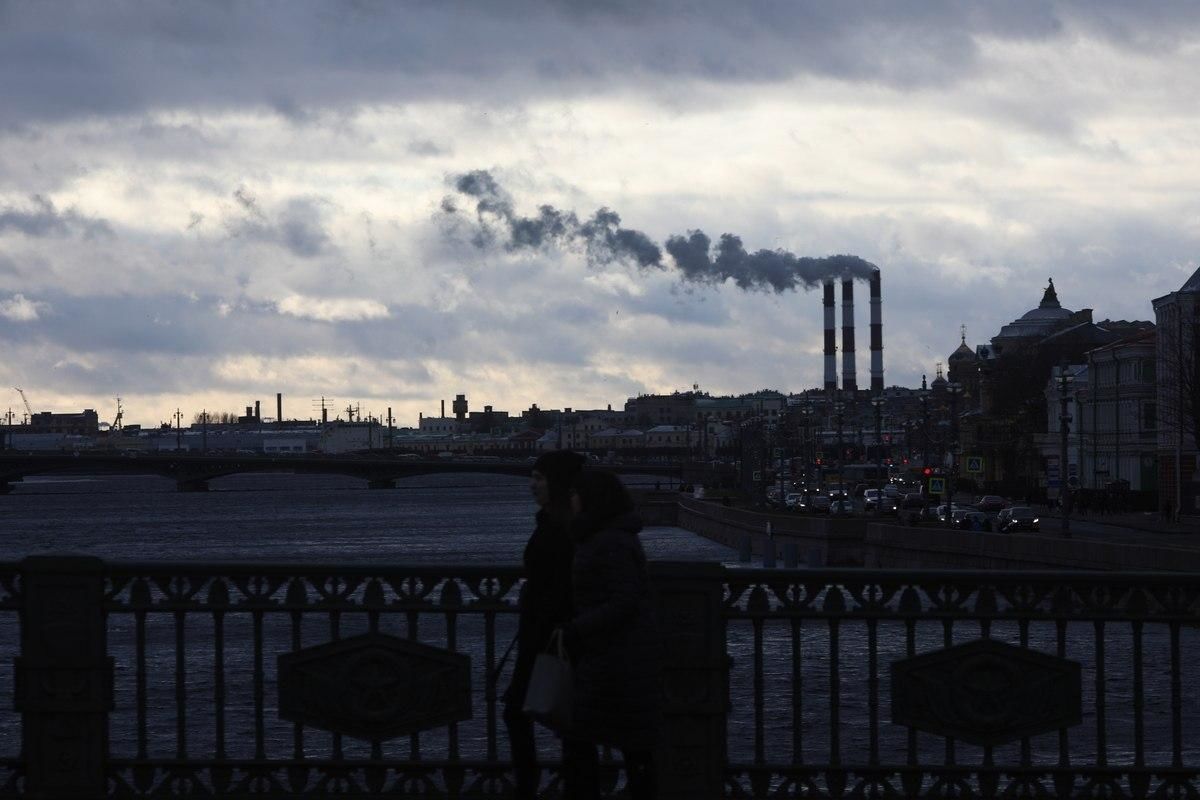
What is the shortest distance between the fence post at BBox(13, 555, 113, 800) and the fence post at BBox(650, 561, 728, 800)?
246 cm

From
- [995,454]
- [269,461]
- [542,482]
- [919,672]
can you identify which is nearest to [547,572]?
[542,482]

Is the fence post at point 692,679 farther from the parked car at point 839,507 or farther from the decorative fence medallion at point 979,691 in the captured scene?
the parked car at point 839,507

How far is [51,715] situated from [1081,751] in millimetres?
11530

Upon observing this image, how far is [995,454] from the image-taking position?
391 feet

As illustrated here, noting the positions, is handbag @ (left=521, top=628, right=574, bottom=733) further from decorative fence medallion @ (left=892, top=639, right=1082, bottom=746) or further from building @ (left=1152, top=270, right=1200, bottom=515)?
building @ (left=1152, top=270, right=1200, bottom=515)

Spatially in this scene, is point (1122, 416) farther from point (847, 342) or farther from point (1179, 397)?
point (847, 342)

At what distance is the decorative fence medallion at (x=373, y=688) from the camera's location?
8195 mm

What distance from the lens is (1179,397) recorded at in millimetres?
66000

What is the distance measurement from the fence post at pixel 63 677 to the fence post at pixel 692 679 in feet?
8.07

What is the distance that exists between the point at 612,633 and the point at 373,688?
1.40 meters

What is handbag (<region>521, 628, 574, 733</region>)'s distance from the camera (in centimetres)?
736

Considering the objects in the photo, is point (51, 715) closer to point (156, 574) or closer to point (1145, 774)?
point (156, 574)

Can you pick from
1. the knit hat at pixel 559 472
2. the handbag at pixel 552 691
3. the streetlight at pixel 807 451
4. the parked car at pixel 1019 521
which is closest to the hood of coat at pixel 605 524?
the handbag at pixel 552 691

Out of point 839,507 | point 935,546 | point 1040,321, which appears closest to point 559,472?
point 935,546
